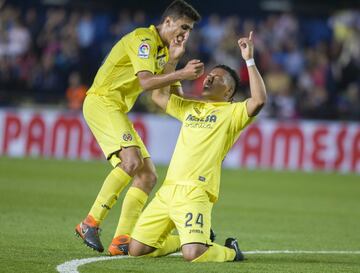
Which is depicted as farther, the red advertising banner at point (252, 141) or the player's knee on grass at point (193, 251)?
the red advertising banner at point (252, 141)

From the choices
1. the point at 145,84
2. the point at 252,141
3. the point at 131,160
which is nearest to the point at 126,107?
the point at 131,160

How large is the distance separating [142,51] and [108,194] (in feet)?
4.45

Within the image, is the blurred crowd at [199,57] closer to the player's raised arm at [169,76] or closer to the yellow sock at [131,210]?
the yellow sock at [131,210]

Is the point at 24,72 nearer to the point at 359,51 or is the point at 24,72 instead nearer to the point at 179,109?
the point at 359,51

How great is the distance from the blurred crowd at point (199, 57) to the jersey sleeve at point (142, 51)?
12.5m

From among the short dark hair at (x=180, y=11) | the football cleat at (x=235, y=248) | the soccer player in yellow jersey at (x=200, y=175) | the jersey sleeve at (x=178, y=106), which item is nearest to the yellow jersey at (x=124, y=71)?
the short dark hair at (x=180, y=11)

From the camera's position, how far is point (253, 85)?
8.20 m

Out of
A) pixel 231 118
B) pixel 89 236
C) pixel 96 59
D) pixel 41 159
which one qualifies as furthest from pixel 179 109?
pixel 96 59

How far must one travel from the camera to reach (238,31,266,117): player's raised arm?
818 cm

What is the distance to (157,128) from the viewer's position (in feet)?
69.4

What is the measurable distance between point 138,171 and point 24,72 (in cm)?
1366

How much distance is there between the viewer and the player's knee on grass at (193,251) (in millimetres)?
8102

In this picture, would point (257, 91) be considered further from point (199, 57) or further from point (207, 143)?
point (199, 57)

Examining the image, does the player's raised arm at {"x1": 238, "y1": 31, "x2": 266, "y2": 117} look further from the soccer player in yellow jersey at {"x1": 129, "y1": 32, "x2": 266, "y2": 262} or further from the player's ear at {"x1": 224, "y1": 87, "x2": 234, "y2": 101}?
the player's ear at {"x1": 224, "y1": 87, "x2": 234, "y2": 101}
